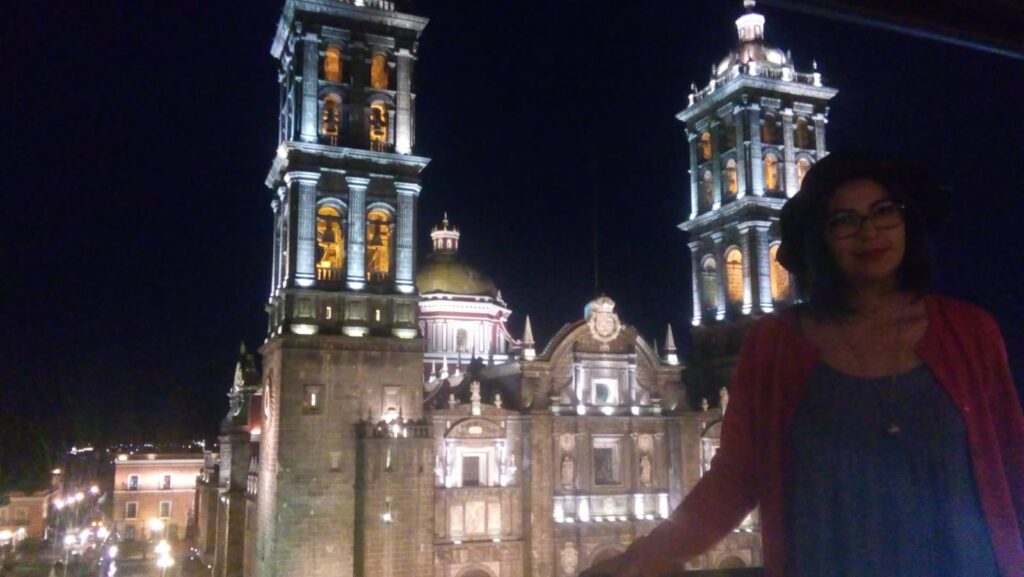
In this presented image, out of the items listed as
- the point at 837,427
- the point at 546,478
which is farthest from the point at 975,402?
the point at 546,478

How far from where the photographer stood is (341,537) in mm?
31266

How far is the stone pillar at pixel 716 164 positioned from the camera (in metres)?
44.6

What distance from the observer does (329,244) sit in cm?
3462

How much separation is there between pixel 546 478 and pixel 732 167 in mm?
18852

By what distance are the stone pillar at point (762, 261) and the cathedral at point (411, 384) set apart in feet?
0.28

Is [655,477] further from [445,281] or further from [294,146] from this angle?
[294,146]

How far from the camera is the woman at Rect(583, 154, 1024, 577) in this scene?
278 cm

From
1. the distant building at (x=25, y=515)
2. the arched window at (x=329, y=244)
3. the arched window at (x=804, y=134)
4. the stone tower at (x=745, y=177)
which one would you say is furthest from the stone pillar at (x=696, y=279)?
the distant building at (x=25, y=515)

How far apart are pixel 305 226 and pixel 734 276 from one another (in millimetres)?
22009

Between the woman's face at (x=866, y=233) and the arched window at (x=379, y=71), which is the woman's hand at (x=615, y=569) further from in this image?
the arched window at (x=379, y=71)

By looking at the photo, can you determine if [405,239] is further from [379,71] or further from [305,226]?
[379,71]

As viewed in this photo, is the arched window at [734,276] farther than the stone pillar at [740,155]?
Yes

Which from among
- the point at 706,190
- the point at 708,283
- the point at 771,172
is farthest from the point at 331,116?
the point at 771,172

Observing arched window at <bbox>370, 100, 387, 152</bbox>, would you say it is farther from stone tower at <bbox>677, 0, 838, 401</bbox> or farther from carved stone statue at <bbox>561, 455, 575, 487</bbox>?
stone tower at <bbox>677, 0, 838, 401</bbox>
